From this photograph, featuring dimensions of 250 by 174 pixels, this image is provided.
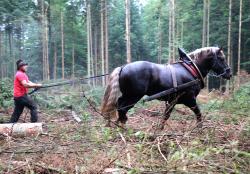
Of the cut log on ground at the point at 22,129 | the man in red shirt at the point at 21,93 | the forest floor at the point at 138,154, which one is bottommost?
the cut log on ground at the point at 22,129

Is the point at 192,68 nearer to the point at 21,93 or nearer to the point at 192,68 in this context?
the point at 192,68

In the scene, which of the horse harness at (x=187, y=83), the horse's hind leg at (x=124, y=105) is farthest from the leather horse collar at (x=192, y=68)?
the horse's hind leg at (x=124, y=105)

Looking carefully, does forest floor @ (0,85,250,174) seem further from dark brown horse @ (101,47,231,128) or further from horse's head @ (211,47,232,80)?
horse's head @ (211,47,232,80)

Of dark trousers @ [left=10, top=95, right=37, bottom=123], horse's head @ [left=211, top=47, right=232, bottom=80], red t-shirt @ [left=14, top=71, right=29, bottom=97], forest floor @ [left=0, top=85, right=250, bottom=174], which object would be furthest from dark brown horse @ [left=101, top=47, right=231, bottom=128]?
red t-shirt @ [left=14, top=71, right=29, bottom=97]

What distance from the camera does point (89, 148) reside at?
5848 mm

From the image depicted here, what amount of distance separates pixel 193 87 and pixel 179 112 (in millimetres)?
4058

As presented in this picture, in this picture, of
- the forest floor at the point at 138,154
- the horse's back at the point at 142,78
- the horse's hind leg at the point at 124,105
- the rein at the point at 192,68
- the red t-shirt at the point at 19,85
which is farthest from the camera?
the red t-shirt at the point at 19,85

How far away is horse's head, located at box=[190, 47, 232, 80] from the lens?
8.98 meters

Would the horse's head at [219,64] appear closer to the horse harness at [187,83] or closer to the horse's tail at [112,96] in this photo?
the horse harness at [187,83]

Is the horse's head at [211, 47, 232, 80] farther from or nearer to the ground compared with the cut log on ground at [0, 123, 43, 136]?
farther from the ground

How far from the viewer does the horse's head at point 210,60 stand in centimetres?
898

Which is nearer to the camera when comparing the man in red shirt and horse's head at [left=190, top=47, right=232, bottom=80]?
horse's head at [left=190, top=47, right=232, bottom=80]

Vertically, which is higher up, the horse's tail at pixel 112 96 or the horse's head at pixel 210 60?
the horse's head at pixel 210 60

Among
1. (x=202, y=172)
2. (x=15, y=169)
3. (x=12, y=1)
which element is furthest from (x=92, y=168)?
(x=12, y=1)
